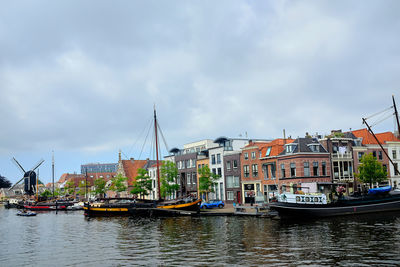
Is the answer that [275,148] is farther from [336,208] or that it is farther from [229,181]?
[336,208]

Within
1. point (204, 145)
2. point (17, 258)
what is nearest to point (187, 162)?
point (204, 145)

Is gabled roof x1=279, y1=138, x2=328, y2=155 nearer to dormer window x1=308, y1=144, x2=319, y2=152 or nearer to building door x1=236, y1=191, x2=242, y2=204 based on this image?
dormer window x1=308, y1=144, x2=319, y2=152

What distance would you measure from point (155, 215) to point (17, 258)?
3652 centimetres

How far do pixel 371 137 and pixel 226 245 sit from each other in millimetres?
50165

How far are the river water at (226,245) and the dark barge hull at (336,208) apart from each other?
3.20 m

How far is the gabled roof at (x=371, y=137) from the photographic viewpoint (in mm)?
69062

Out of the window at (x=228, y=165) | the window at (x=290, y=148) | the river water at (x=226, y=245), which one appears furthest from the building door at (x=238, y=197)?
the river water at (x=226, y=245)

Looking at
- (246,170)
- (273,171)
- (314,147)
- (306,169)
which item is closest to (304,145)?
(314,147)

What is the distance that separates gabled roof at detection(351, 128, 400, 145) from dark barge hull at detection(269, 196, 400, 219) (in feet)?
69.8

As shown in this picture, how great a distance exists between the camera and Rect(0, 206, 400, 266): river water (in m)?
24.6

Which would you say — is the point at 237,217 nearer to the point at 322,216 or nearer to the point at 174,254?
the point at 322,216

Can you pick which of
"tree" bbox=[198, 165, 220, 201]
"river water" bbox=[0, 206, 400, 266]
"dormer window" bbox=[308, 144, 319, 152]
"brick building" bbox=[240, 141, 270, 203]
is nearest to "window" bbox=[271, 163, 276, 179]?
"brick building" bbox=[240, 141, 270, 203]

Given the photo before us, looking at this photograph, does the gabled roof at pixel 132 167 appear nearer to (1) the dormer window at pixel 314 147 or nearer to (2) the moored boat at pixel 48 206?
(2) the moored boat at pixel 48 206

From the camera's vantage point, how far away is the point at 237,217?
170ft
